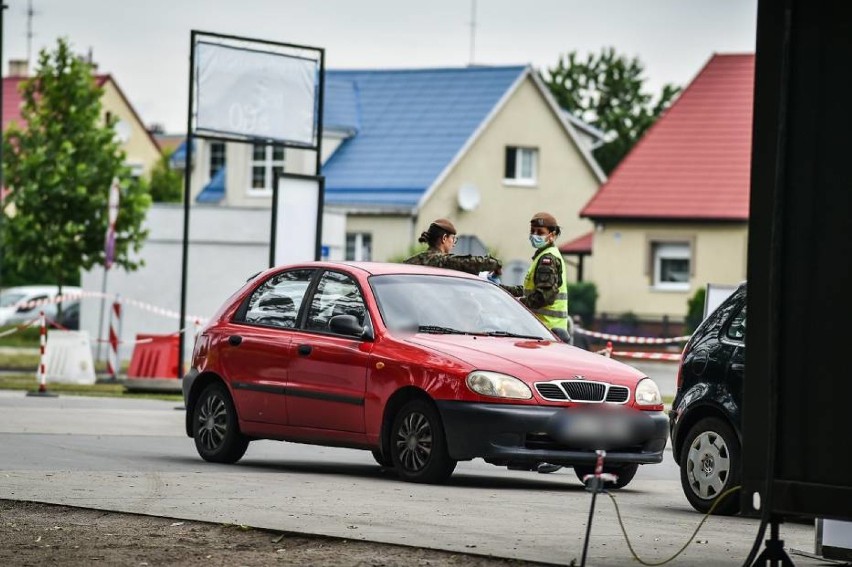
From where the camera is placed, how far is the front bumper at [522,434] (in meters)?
12.3

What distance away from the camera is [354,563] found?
8.45m

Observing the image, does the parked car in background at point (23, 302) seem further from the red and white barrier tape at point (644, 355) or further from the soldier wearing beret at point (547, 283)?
the soldier wearing beret at point (547, 283)

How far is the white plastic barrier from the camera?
28625 mm

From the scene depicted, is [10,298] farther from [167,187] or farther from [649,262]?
[167,187]

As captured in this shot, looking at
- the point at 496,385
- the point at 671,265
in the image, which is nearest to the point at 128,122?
the point at 671,265

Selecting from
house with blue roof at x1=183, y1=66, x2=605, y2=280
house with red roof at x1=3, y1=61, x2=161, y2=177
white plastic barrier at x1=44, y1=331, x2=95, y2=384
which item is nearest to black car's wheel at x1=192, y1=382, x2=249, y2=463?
white plastic barrier at x1=44, y1=331, x2=95, y2=384

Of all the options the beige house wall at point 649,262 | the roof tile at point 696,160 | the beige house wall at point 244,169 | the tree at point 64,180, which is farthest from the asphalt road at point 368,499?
the beige house wall at point 244,169

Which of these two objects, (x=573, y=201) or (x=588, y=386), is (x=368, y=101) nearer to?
(x=573, y=201)

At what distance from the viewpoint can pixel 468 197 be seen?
2234 inches

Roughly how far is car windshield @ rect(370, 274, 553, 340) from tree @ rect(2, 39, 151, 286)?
2641 cm

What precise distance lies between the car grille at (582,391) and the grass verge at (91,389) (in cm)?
1287

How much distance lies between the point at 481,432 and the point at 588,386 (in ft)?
2.77

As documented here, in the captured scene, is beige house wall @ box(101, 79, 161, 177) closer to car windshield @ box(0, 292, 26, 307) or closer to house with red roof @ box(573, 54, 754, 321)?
car windshield @ box(0, 292, 26, 307)

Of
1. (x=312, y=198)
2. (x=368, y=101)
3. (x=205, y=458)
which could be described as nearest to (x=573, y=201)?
(x=368, y=101)
